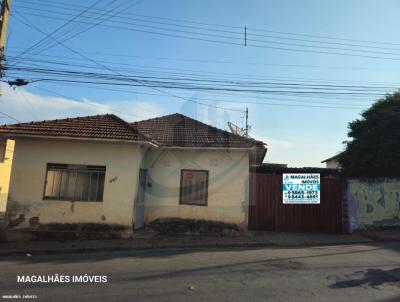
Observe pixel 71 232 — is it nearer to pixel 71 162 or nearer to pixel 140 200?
pixel 71 162

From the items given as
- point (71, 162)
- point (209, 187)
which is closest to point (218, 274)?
point (209, 187)

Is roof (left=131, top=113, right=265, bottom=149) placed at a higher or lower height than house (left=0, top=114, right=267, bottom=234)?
higher

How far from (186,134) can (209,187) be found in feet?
8.02

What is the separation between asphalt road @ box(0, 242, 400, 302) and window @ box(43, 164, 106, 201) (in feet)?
9.48

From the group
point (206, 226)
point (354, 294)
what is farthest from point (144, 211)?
point (354, 294)

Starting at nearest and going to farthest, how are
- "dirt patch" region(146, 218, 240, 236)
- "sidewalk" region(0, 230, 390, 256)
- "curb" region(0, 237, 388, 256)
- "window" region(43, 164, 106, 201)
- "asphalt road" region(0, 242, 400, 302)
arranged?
1. "asphalt road" region(0, 242, 400, 302)
2. "curb" region(0, 237, 388, 256)
3. "sidewalk" region(0, 230, 390, 256)
4. "window" region(43, 164, 106, 201)
5. "dirt patch" region(146, 218, 240, 236)

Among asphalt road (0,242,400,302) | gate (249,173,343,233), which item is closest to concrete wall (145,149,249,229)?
gate (249,173,343,233)

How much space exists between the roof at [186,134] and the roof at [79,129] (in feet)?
4.83

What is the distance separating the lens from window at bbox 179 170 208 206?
1361 centimetres

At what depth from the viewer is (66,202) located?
12.1 metres

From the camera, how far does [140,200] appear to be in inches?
522

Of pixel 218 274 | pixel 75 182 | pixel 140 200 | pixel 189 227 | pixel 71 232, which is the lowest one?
pixel 218 274

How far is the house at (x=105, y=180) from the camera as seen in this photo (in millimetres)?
12029

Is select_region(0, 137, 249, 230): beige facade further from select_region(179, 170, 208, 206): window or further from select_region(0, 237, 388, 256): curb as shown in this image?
select_region(179, 170, 208, 206): window
